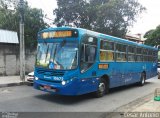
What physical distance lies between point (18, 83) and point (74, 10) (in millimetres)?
13370

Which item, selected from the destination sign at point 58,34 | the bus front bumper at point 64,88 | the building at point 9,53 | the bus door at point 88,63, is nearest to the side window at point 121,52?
the bus door at point 88,63

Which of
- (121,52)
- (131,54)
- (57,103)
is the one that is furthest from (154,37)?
(57,103)

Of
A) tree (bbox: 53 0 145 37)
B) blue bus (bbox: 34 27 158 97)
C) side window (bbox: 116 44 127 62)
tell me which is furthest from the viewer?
tree (bbox: 53 0 145 37)

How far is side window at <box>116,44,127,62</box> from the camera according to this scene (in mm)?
12602

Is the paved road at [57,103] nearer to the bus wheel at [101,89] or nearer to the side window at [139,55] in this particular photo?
Answer: the bus wheel at [101,89]

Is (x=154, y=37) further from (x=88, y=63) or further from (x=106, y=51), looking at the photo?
(x=88, y=63)

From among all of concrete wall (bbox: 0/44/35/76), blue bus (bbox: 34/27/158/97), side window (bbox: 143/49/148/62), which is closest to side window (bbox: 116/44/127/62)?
blue bus (bbox: 34/27/158/97)

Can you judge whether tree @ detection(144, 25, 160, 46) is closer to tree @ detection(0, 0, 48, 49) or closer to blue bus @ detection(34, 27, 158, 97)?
tree @ detection(0, 0, 48, 49)

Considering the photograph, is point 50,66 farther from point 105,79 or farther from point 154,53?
point 154,53

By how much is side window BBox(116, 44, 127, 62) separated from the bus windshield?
3.96 m

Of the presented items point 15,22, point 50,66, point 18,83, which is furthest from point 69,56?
point 15,22

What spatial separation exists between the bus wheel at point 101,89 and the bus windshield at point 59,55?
2.30 m

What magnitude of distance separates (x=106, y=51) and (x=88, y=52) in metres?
1.78

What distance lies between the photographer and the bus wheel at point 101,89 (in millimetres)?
10859
